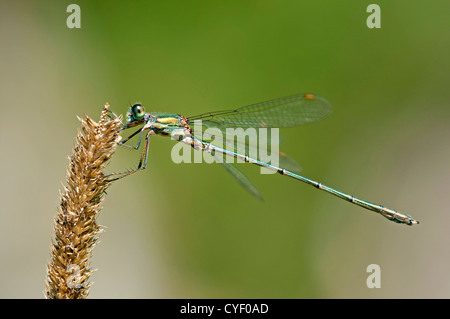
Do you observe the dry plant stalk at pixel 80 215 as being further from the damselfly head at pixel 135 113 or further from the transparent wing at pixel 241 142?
the transparent wing at pixel 241 142

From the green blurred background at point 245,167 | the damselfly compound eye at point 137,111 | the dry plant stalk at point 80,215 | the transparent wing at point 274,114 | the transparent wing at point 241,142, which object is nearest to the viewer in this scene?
the dry plant stalk at point 80,215

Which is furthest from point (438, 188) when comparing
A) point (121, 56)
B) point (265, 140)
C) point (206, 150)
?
point (121, 56)

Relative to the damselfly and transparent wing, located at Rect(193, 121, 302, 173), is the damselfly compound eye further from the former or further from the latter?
transparent wing, located at Rect(193, 121, 302, 173)

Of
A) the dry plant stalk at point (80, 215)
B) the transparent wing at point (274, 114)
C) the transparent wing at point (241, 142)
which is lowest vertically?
the dry plant stalk at point (80, 215)

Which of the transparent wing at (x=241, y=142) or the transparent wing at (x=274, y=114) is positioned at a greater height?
the transparent wing at (x=274, y=114)

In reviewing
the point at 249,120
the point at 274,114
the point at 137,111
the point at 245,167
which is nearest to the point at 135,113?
the point at 137,111

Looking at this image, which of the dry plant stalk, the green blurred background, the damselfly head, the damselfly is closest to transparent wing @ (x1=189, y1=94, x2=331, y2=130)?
the damselfly

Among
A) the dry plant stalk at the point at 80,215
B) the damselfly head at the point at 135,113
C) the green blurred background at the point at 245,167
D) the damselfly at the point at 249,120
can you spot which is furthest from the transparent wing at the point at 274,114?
the dry plant stalk at the point at 80,215
